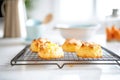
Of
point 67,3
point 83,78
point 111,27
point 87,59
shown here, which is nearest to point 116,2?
point 67,3

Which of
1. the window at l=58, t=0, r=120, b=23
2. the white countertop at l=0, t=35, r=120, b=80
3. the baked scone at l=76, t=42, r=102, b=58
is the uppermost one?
the window at l=58, t=0, r=120, b=23

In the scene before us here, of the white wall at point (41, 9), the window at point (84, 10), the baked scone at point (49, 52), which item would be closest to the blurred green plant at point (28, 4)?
the white wall at point (41, 9)

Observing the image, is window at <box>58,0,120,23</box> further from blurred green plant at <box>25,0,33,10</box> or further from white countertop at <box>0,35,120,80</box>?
white countertop at <box>0,35,120,80</box>

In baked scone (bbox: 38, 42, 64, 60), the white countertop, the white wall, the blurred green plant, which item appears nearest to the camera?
the white countertop

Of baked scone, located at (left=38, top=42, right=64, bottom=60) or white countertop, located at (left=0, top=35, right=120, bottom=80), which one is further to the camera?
baked scone, located at (left=38, top=42, right=64, bottom=60)

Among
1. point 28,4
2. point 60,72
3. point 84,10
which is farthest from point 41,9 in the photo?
point 60,72

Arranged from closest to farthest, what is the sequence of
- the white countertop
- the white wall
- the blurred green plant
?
the white countertop, the blurred green plant, the white wall

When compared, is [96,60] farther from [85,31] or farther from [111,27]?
[111,27]

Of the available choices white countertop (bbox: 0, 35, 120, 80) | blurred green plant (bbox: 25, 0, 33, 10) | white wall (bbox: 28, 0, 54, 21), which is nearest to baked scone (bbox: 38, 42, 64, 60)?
white countertop (bbox: 0, 35, 120, 80)

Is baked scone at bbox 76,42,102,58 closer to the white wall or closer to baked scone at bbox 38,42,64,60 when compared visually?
baked scone at bbox 38,42,64,60

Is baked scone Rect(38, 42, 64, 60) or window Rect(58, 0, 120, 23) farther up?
window Rect(58, 0, 120, 23)
